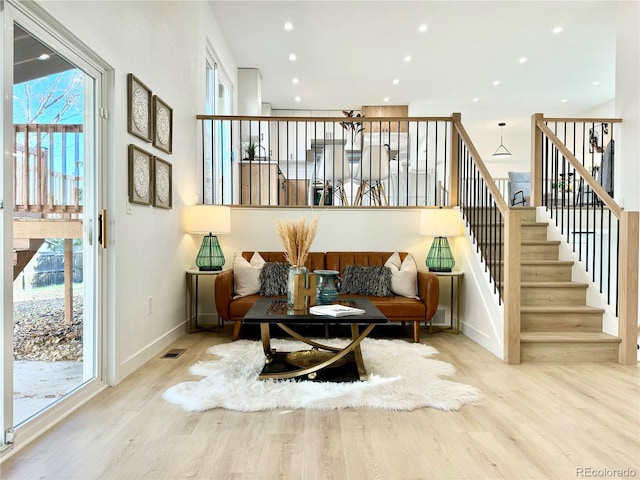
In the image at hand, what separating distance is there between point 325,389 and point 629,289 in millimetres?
2729

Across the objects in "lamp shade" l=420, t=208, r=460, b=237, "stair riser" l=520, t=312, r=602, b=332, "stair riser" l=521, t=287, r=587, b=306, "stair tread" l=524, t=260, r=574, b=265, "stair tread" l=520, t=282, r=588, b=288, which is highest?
"lamp shade" l=420, t=208, r=460, b=237

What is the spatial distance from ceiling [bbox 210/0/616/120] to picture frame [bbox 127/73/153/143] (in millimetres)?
2858

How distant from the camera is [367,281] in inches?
171

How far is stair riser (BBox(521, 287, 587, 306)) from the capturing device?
3.97 m

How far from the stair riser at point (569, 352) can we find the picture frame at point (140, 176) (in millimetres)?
3393

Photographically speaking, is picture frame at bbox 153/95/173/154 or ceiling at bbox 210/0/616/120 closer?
picture frame at bbox 153/95/173/154

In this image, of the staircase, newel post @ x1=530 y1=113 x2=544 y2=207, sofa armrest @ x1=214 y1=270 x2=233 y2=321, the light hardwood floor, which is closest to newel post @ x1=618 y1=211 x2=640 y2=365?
the staircase

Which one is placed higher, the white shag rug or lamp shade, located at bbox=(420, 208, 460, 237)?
lamp shade, located at bbox=(420, 208, 460, 237)

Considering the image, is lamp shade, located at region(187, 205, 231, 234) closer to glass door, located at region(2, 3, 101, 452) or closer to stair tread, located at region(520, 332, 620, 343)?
glass door, located at region(2, 3, 101, 452)

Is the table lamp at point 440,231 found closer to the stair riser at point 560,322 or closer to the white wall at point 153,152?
the stair riser at point 560,322

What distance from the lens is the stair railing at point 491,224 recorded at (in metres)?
3.36

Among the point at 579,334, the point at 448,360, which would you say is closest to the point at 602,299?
the point at 579,334

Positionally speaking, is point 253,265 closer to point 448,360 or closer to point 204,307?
point 204,307

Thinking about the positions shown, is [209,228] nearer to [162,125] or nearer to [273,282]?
A: [273,282]
